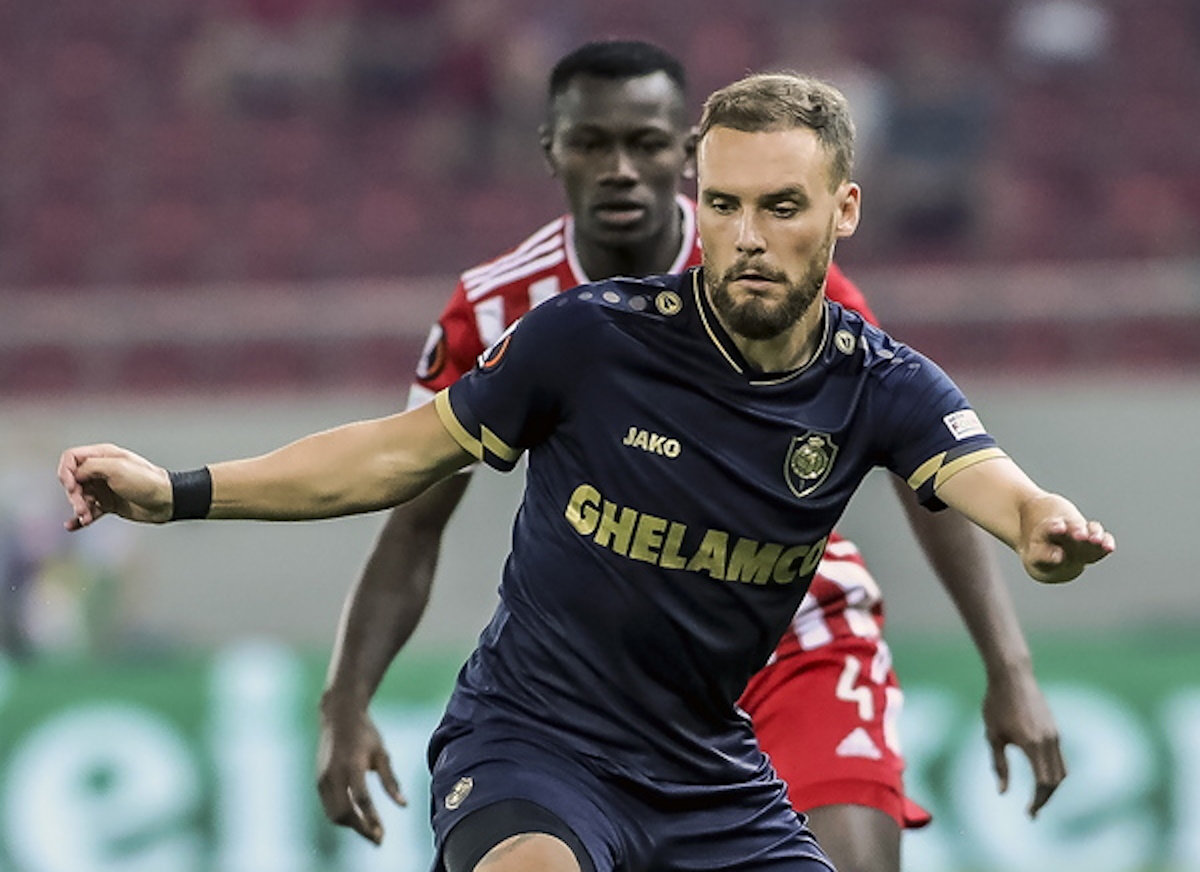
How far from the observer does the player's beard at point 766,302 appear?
4.40 m

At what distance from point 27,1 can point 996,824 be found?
10.4 meters

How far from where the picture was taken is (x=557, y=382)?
176 inches

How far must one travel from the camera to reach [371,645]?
5625 millimetres

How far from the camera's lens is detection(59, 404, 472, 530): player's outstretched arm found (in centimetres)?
444

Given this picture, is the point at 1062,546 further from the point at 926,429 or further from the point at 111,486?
the point at 111,486

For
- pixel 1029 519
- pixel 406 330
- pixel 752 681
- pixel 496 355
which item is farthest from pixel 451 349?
pixel 406 330

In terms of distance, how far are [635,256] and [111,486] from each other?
1.67 metres

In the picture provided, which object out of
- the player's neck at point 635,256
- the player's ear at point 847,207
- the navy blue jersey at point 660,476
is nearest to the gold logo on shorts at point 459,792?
the navy blue jersey at point 660,476

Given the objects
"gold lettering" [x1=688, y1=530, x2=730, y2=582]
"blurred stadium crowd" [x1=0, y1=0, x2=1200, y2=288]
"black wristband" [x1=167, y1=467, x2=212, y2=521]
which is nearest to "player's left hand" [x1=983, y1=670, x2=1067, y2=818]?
"gold lettering" [x1=688, y1=530, x2=730, y2=582]

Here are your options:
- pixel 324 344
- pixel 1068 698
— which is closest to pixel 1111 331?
pixel 1068 698

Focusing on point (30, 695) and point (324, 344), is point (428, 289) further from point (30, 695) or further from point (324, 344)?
point (30, 695)

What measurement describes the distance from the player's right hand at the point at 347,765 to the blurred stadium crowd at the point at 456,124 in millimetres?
9087

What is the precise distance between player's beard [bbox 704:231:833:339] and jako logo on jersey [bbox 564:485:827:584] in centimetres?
39

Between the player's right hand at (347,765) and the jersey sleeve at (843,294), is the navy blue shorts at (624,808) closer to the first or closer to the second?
the player's right hand at (347,765)
